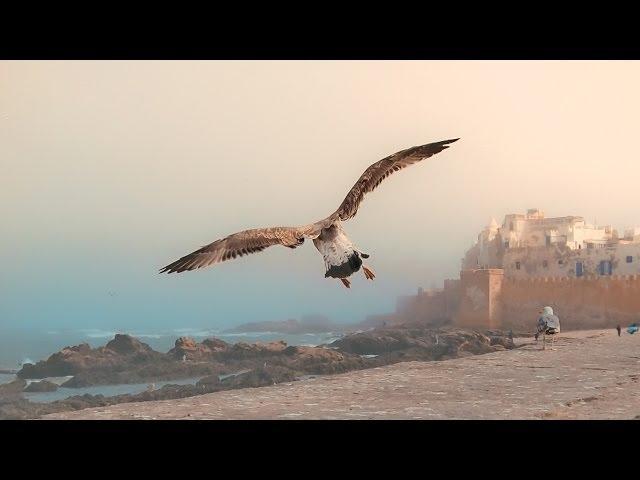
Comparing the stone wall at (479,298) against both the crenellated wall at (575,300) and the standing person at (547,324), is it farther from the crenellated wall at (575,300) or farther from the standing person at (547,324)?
the standing person at (547,324)

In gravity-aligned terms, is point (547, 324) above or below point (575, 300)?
below

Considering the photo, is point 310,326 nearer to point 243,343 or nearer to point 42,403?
point 243,343

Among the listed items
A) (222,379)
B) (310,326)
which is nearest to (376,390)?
(310,326)

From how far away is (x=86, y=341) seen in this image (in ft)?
21.6

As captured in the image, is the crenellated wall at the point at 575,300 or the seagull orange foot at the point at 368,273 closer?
the seagull orange foot at the point at 368,273

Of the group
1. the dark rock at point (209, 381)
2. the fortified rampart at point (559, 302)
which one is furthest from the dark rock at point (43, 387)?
the fortified rampart at point (559, 302)

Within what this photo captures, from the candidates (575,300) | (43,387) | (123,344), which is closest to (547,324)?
(575,300)

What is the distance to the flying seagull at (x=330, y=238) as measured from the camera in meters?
5.41

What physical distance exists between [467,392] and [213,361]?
1921mm

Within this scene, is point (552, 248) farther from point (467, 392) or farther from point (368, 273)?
point (368, 273)

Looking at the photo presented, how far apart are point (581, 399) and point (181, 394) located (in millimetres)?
2858

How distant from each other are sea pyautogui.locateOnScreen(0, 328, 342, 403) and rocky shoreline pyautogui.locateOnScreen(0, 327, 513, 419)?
37mm

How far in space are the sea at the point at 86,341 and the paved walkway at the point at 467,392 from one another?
0.79ft

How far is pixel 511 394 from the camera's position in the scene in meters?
6.10
